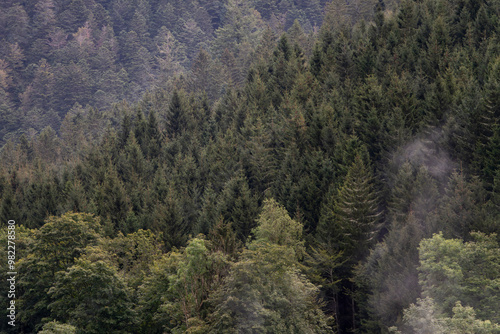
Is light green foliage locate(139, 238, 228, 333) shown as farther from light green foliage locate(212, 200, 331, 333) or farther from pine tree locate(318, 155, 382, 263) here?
pine tree locate(318, 155, 382, 263)

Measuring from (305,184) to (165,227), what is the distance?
1837 centimetres

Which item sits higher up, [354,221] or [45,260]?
[354,221]

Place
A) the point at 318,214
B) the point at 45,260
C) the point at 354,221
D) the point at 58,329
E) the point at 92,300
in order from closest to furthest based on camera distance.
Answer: the point at 58,329
the point at 92,300
the point at 45,260
the point at 354,221
the point at 318,214

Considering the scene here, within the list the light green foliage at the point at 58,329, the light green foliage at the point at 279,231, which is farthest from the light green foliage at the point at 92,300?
the light green foliage at the point at 279,231

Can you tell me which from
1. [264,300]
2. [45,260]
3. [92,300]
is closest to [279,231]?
[264,300]

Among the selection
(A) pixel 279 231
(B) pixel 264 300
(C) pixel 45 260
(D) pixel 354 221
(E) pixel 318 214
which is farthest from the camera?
(E) pixel 318 214

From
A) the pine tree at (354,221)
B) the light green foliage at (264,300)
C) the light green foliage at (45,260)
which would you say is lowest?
the light green foliage at (45,260)

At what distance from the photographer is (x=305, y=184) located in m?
58.6

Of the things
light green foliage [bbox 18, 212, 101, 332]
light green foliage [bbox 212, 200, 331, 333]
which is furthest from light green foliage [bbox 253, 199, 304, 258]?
light green foliage [bbox 18, 212, 101, 332]

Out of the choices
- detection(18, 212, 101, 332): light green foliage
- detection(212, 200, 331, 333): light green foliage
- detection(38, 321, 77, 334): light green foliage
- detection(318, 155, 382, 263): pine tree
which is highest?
detection(212, 200, 331, 333): light green foliage

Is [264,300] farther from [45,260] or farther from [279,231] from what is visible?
[45,260]

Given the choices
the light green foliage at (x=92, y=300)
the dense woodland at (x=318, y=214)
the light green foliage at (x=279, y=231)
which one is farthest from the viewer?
the light green foliage at (x=279, y=231)

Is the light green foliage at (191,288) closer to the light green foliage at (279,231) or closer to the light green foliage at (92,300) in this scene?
the light green foliage at (92,300)

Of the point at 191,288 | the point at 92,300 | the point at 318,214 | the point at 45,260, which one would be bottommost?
the point at 45,260
